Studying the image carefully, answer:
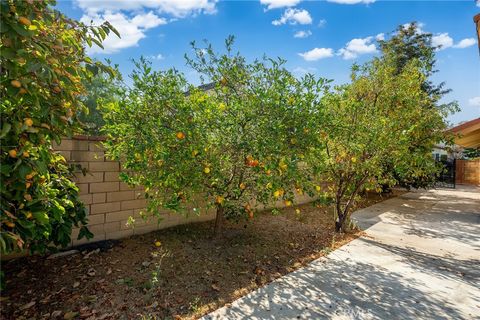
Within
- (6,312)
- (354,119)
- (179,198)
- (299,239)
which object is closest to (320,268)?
(299,239)

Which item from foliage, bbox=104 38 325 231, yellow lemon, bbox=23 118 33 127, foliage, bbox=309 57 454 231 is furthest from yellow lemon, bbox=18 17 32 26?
foliage, bbox=309 57 454 231

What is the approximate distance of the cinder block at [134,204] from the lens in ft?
14.7

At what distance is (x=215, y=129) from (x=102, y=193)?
1989 millimetres

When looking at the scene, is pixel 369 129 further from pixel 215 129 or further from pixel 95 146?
pixel 95 146

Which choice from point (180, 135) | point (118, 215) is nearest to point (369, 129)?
point (180, 135)

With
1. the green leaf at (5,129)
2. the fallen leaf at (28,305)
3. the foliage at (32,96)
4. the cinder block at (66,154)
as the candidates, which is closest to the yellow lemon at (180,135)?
the foliage at (32,96)

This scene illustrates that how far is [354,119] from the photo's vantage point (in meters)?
5.55

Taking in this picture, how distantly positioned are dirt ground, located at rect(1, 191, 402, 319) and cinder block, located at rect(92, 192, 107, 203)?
2.25 ft

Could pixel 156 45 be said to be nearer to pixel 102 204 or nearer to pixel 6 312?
pixel 102 204

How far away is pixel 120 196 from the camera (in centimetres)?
443

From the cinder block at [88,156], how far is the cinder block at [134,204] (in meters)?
0.78

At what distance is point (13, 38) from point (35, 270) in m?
2.82

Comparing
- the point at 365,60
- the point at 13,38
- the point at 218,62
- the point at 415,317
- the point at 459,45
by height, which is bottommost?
the point at 415,317

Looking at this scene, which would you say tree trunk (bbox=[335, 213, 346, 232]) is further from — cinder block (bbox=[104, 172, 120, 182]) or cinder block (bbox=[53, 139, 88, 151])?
cinder block (bbox=[53, 139, 88, 151])
